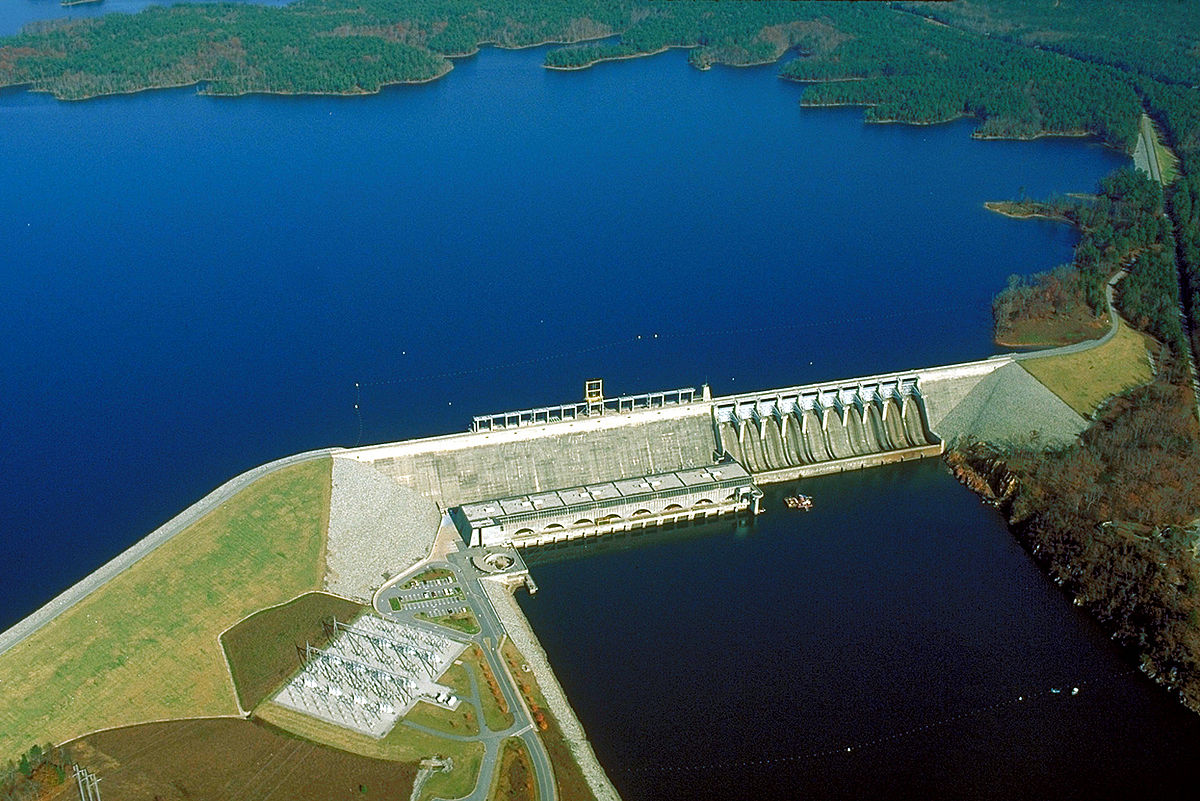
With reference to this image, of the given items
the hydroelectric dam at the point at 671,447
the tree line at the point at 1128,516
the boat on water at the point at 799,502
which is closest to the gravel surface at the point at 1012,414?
the hydroelectric dam at the point at 671,447

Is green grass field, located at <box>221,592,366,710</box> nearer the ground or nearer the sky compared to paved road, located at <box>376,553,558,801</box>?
nearer the sky

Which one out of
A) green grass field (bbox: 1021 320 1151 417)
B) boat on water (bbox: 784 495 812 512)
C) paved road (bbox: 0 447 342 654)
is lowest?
boat on water (bbox: 784 495 812 512)

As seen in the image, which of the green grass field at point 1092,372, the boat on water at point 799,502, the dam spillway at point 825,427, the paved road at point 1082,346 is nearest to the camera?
the boat on water at point 799,502

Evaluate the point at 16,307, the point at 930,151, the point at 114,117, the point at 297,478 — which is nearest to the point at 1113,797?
the point at 297,478

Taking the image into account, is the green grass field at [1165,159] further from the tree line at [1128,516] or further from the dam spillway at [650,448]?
the dam spillway at [650,448]

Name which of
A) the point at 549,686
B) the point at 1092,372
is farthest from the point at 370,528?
the point at 1092,372

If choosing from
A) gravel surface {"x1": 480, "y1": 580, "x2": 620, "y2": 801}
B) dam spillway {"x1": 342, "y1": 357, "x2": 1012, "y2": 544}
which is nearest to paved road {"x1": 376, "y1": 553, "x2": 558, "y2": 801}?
gravel surface {"x1": 480, "y1": 580, "x2": 620, "y2": 801}

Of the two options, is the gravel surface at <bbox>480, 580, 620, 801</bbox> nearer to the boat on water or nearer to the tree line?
the boat on water
